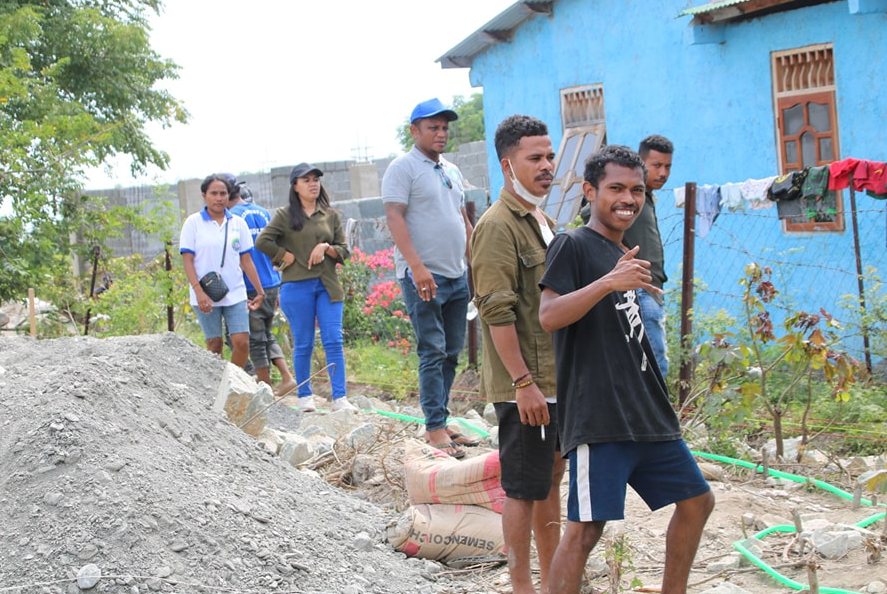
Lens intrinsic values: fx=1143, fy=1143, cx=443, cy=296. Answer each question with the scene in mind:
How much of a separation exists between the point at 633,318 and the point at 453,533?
5.55 feet

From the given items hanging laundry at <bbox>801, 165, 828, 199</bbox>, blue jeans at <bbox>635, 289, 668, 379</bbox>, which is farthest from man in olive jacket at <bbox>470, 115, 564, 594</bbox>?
hanging laundry at <bbox>801, 165, 828, 199</bbox>

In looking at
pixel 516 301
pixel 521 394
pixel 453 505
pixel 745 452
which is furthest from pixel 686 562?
pixel 745 452

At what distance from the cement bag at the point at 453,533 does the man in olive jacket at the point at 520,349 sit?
0.70 m

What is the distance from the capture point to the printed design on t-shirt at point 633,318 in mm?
3588

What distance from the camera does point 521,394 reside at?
3951mm

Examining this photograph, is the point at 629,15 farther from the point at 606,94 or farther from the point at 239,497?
the point at 239,497

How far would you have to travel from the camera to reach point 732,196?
8.85 metres

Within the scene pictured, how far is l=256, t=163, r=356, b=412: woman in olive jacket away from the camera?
8.23 metres

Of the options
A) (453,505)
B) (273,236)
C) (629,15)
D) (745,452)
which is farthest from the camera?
(629,15)

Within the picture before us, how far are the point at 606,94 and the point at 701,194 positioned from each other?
4.39 metres

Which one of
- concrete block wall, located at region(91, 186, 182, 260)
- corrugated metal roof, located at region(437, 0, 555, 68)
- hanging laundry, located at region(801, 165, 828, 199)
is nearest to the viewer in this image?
hanging laundry, located at region(801, 165, 828, 199)

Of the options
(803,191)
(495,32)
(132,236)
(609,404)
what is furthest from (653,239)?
(132,236)

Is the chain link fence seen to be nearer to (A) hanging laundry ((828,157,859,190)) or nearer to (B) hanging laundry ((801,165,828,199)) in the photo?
(B) hanging laundry ((801,165,828,199))

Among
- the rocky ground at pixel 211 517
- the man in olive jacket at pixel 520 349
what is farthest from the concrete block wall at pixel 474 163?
the man in olive jacket at pixel 520 349
